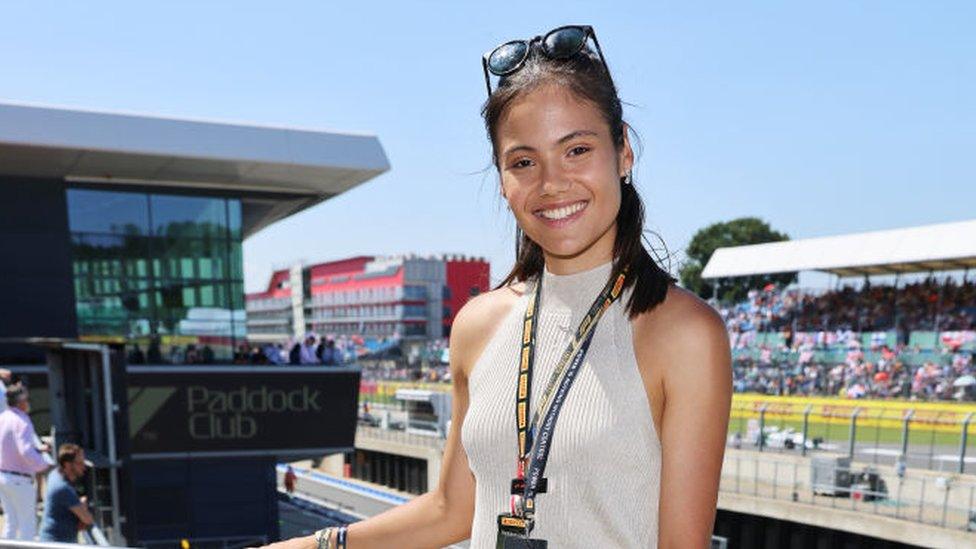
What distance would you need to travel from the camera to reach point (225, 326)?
69.4ft

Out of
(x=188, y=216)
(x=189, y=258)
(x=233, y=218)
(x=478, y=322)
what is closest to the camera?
(x=478, y=322)

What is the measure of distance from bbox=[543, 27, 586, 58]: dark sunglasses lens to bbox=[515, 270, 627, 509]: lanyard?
0.43m

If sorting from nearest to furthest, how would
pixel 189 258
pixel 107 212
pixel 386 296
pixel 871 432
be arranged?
1. pixel 871 432
2. pixel 107 212
3. pixel 189 258
4. pixel 386 296

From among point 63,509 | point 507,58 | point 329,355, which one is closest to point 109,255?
point 329,355

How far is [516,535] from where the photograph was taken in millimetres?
1470

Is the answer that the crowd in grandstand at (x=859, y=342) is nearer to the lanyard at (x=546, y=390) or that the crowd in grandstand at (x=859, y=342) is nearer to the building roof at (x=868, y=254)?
the building roof at (x=868, y=254)

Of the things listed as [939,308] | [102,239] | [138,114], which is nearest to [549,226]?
[138,114]

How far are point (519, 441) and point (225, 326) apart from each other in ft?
68.3

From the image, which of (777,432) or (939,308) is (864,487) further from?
(939,308)

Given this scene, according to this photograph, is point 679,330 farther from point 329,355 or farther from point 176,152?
point 329,355

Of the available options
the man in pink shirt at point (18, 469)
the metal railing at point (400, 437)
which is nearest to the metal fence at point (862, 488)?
the metal railing at point (400, 437)

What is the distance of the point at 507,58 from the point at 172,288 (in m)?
20.8

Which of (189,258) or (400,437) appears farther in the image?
(400,437)

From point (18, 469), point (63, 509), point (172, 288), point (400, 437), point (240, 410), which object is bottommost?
point (400, 437)
